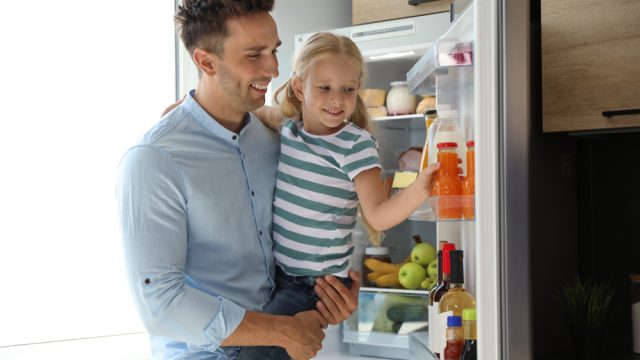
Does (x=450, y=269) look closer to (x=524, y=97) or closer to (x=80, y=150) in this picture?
(x=524, y=97)

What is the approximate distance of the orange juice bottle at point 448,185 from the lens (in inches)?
57.2

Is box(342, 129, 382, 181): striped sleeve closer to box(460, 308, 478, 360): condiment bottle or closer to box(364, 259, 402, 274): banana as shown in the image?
box(460, 308, 478, 360): condiment bottle

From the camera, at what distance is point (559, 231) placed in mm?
1803

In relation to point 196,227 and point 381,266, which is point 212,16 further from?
point 381,266

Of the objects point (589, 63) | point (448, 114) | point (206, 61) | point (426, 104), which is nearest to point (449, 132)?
point (448, 114)

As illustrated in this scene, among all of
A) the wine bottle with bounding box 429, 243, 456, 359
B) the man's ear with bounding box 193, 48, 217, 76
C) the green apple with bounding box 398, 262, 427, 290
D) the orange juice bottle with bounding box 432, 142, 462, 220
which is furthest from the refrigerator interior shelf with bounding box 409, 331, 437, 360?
the green apple with bounding box 398, 262, 427, 290

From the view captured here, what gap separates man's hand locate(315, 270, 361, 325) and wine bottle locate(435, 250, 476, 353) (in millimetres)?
265

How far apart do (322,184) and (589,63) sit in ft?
2.15

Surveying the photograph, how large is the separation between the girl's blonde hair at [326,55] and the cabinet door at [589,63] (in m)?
0.46

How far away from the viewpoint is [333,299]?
1779mm

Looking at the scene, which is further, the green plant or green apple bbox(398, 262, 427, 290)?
green apple bbox(398, 262, 427, 290)

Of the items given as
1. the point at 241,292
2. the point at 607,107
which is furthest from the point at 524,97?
the point at 241,292

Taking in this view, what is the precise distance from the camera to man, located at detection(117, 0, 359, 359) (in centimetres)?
159

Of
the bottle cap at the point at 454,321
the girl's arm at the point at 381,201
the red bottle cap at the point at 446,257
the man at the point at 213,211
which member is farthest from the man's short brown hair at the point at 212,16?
the bottle cap at the point at 454,321
